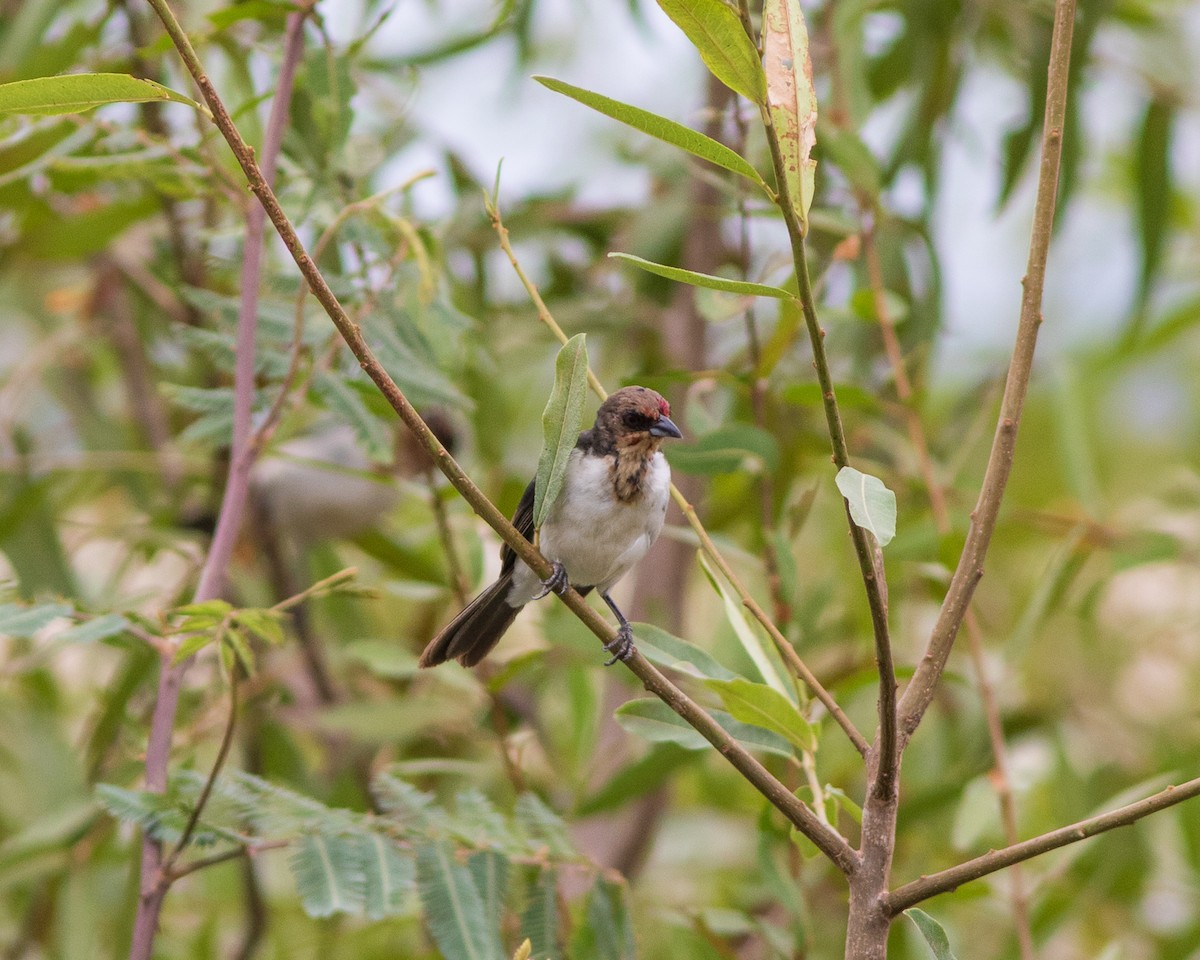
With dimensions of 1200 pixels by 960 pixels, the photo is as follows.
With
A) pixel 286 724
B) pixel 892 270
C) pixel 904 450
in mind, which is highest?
pixel 892 270

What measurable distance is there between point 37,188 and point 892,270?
198 cm

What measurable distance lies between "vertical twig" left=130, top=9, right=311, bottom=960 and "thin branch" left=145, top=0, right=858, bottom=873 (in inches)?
A: 25.1

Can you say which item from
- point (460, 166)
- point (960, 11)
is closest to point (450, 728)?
point (460, 166)

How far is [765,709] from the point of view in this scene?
62.9 inches

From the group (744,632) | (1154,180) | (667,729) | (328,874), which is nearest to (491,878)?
(328,874)

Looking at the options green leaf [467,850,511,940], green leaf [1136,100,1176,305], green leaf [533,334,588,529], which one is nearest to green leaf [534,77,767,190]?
green leaf [533,334,588,529]

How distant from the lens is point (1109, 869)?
9.81 ft

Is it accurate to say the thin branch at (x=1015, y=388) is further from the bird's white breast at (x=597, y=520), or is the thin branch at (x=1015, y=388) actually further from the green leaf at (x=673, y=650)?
the bird's white breast at (x=597, y=520)

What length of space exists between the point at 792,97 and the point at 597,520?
1.32 metres

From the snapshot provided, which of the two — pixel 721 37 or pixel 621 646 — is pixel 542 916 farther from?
pixel 721 37

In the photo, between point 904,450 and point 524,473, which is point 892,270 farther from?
point 524,473

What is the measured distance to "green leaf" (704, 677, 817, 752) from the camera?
1.56 meters

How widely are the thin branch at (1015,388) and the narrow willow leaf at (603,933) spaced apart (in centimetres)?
82

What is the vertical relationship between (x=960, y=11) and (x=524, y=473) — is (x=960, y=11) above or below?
above
